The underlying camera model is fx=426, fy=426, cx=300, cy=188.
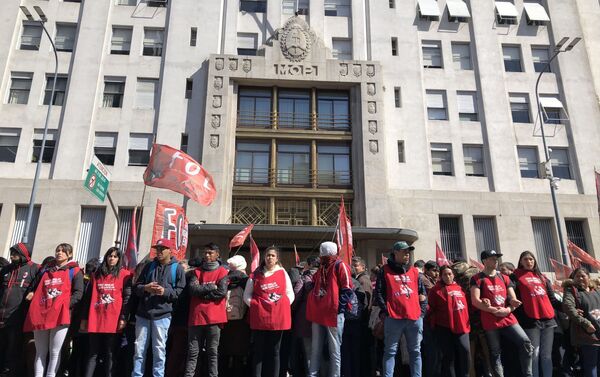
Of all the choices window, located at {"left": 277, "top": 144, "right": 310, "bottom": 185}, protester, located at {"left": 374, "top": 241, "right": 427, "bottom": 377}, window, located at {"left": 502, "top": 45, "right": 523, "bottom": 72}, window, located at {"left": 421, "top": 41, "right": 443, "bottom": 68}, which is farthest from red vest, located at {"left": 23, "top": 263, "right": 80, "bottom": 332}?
window, located at {"left": 502, "top": 45, "right": 523, "bottom": 72}

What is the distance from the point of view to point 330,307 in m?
6.43

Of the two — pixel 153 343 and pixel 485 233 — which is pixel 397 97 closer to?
pixel 485 233

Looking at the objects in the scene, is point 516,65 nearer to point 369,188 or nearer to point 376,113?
point 376,113

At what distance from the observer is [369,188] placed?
20.7 meters

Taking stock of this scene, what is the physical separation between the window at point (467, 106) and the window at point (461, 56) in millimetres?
1783

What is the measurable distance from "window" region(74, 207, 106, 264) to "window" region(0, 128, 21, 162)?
4.81m

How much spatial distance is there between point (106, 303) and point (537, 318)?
269 inches

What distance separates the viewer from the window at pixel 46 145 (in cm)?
2141

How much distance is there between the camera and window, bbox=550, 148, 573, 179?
22828 mm

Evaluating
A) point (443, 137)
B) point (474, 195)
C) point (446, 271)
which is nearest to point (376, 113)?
point (443, 137)

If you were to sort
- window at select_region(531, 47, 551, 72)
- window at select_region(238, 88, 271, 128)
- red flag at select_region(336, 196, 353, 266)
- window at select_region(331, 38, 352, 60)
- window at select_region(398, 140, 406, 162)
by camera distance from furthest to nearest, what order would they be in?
window at select_region(531, 47, 551, 72), window at select_region(331, 38, 352, 60), window at select_region(238, 88, 271, 128), window at select_region(398, 140, 406, 162), red flag at select_region(336, 196, 353, 266)

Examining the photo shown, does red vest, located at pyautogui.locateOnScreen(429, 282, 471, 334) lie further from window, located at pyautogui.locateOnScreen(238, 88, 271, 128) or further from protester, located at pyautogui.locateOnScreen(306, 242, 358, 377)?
window, located at pyautogui.locateOnScreen(238, 88, 271, 128)

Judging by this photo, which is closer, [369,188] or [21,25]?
[369,188]

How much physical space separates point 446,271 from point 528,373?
185 centimetres
